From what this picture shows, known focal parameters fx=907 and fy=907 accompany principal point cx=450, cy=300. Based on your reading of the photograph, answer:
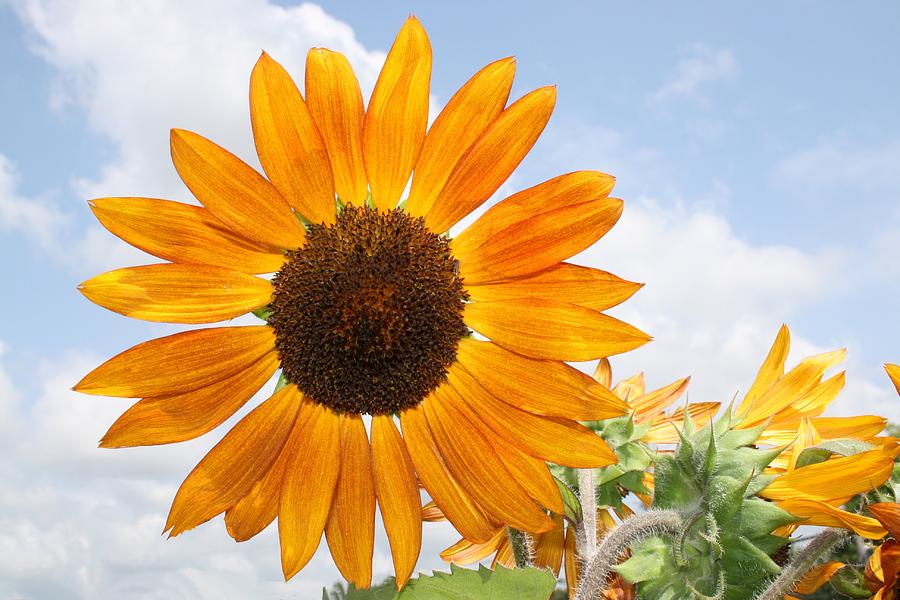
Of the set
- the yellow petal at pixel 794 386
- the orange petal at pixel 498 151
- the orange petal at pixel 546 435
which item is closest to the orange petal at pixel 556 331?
the orange petal at pixel 546 435

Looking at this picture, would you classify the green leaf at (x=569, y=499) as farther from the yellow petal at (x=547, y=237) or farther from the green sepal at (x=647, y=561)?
the yellow petal at (x=547, y=237)

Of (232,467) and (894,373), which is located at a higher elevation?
(232,467)

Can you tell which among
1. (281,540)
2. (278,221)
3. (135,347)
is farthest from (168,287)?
(281,540)

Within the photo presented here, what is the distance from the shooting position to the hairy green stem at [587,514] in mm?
2146

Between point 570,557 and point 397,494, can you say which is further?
point 570,557

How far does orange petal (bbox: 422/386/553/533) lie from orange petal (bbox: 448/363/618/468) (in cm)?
5

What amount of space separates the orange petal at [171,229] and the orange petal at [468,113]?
0.50 m

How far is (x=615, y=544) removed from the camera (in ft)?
6.62

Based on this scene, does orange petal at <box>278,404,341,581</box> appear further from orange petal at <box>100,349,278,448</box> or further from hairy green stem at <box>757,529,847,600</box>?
hairy green stem at <box>757,529,847,600</box>

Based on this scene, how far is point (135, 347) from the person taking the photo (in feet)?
6.35

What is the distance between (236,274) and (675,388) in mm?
1350

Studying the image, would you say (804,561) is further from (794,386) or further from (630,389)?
(630,389)

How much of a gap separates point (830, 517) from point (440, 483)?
2.79 feet

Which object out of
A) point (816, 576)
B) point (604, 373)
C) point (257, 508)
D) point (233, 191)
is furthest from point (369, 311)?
point (816, 576)
